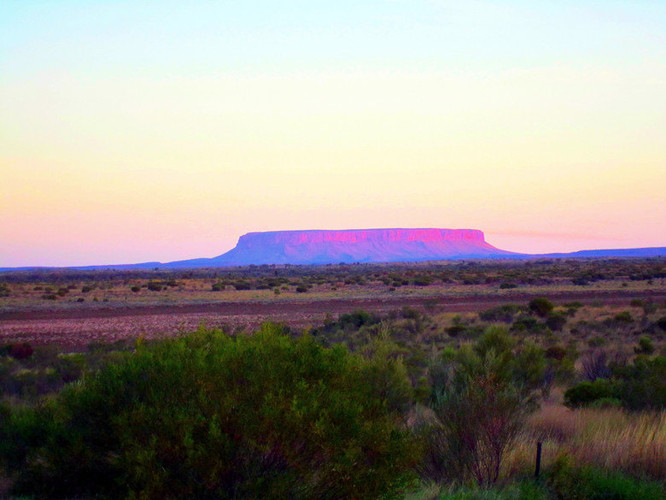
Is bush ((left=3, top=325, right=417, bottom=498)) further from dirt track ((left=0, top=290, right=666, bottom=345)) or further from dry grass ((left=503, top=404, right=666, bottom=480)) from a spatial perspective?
dirt track ((left=0, top=290, right=666, bottom=345))

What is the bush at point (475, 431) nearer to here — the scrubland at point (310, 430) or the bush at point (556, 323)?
the scrubland at point (310, 430)

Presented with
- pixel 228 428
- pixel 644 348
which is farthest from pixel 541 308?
pixel 228 428

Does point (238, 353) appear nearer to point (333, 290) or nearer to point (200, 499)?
point (200, 499)

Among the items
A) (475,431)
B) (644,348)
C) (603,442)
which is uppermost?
(475,431)

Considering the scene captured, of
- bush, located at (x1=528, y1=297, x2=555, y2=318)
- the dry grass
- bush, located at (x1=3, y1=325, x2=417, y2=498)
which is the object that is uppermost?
bush, located at (x1=3, y1=325, x2=417, y2=498)

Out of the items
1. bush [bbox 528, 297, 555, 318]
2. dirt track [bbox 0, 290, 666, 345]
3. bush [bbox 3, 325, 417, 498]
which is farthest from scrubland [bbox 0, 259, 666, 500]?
bush [bbox 528, 297, 555, 318]

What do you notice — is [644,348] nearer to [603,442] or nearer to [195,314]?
[603,442]

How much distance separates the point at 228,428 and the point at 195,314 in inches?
1307

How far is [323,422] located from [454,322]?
2593 centimetres

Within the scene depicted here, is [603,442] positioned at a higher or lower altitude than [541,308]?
higher

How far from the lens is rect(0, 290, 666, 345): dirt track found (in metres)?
29.2

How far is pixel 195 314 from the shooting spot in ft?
123

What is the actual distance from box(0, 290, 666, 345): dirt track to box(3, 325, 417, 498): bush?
68.4 feet

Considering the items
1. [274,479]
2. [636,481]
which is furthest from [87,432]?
[636,481]
